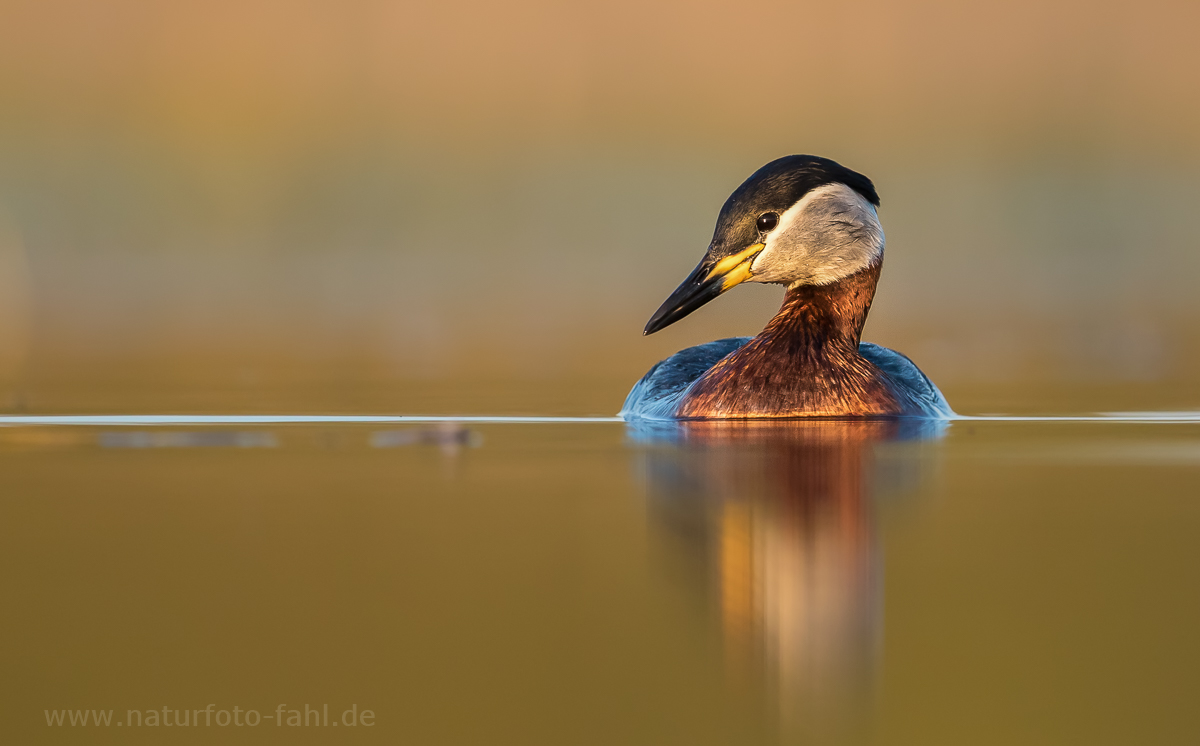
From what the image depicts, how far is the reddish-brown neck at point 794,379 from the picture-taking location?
6.97 meters

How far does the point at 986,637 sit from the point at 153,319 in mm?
17257

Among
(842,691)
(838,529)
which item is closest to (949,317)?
(838,529)

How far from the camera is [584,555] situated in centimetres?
322

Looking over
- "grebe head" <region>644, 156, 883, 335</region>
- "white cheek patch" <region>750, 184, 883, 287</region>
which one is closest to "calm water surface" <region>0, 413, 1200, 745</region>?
"grebe head" <region>644, 156, 883, 335</region>

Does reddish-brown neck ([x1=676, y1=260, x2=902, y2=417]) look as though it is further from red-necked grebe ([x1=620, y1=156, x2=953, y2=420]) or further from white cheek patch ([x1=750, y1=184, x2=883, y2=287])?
white cheek patch ([x1=750, y1=184, x2=883, y2=287])

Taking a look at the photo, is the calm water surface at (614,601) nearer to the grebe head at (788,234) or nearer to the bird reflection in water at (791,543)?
the bird reflection in water at (791,543)

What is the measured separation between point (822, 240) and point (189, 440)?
3.49 meters

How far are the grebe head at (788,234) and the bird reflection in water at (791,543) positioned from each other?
1501mm

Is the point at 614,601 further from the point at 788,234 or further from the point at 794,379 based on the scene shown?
the point at 788,234

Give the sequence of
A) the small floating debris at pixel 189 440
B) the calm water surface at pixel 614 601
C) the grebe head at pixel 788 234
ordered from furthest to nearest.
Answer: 1. the grebe head at pixel 788 234
2. the small floating debris at pixel 189 440
3. the calm water surface at pixel 614 601

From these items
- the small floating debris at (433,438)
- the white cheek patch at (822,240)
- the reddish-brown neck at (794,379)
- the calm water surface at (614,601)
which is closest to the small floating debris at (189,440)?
the small floating debris at (433,438)

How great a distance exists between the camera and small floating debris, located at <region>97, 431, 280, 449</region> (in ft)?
18.4

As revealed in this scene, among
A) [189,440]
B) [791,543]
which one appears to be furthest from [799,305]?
[791,543]

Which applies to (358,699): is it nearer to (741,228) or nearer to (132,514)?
(132,514)
